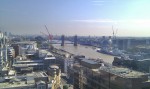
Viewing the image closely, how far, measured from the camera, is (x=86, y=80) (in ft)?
24.5

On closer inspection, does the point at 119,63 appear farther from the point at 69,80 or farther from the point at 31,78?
the point at 31,78

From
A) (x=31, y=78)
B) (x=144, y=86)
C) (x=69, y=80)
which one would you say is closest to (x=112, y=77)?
(x=144, y=86)

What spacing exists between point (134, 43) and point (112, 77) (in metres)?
21.4

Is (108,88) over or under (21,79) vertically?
under

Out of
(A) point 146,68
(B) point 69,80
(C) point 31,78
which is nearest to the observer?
(C) point 31,78

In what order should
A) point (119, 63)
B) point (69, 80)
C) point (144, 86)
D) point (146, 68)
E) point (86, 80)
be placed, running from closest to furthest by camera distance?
point (144, 86), point (86, 80), point (69, 80), point (146, 68), point (119, 63)

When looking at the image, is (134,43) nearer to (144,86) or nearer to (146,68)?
(146,68)

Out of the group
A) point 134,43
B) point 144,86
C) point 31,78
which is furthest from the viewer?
point 134,43

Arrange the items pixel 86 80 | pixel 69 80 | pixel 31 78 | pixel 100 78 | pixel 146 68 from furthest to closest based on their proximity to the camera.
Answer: pixel 146 68
pixel 69 80
pixel 86 80
pixel 100 78
pixel 31 78

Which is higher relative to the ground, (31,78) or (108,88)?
(31,78)

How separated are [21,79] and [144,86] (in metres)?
3.32

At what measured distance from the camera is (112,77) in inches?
251

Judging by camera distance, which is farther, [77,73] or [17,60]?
[17,60]

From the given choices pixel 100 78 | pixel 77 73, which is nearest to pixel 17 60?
pixel 77 73
